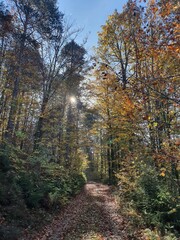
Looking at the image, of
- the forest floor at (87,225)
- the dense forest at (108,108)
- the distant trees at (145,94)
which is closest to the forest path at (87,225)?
→ the forest floor at (87,225)

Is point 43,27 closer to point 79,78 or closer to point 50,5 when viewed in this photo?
point 50,5

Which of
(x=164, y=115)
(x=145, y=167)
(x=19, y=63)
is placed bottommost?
(x=145, y=167)

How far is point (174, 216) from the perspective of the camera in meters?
6.70

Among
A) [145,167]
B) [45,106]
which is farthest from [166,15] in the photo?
[45,106]

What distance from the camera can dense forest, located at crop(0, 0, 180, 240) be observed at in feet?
17.8

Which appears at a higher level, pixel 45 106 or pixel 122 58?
pixel 122 58

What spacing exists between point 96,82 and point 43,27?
222 inches

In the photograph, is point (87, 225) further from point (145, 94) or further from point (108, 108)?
point (108, 108)

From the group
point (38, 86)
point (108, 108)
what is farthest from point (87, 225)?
point (38, 86)

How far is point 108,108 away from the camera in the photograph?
14164 millimetres

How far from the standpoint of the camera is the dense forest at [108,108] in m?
5.43

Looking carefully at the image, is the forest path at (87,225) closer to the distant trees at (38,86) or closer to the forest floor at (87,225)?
the forest floor at (87,225)

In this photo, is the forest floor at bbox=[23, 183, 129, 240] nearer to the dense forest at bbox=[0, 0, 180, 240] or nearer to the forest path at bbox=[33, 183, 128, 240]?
the forest path at bbox=[33, 183, 128, 240]

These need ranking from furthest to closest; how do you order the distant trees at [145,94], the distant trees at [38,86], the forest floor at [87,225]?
the distant trees at [38,86]
the forest floor at [87,225]
the distant trees at [145,94]
